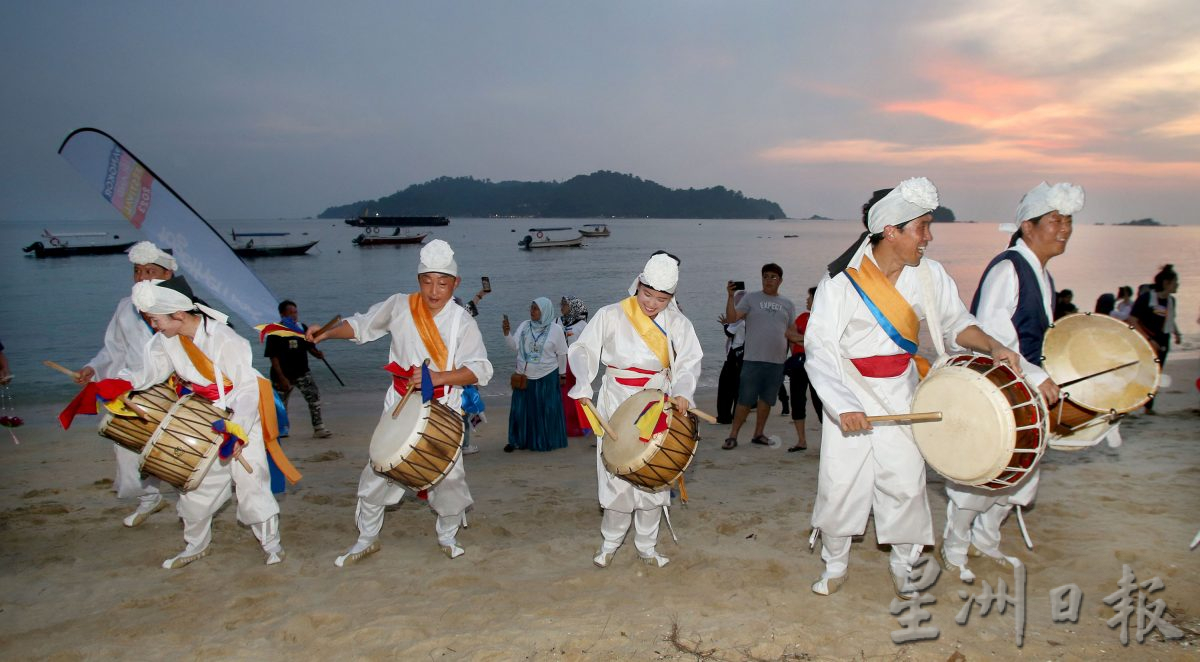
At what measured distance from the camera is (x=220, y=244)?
26.4 ft

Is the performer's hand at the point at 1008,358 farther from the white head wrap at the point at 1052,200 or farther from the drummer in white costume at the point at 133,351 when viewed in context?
the drummer in white costume at the point at 133,351

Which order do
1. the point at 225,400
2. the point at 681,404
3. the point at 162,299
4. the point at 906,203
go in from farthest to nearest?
Answer: the point at 225,400, the point at 162,299, the point at 681,404, the point at 906,203

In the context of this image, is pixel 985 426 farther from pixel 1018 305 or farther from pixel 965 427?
pixel 1018 305

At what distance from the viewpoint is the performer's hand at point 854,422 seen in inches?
135

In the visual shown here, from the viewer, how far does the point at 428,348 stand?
178 inches

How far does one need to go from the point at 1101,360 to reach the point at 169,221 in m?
8.59

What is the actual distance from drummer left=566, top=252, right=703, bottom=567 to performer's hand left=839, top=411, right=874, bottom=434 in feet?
3.71

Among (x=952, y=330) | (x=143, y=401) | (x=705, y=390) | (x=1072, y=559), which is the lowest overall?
(x=705, y=390)

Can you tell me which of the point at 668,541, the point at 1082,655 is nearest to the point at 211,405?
the point at 668,541

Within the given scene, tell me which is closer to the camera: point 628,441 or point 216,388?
point 628,441

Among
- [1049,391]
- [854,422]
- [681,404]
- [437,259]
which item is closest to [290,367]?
[437,259]

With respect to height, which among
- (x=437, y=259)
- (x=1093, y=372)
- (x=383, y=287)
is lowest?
(x=383, y=287)

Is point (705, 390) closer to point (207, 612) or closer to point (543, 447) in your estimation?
point (543, 447)

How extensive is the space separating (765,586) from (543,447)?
4331 millimetres
